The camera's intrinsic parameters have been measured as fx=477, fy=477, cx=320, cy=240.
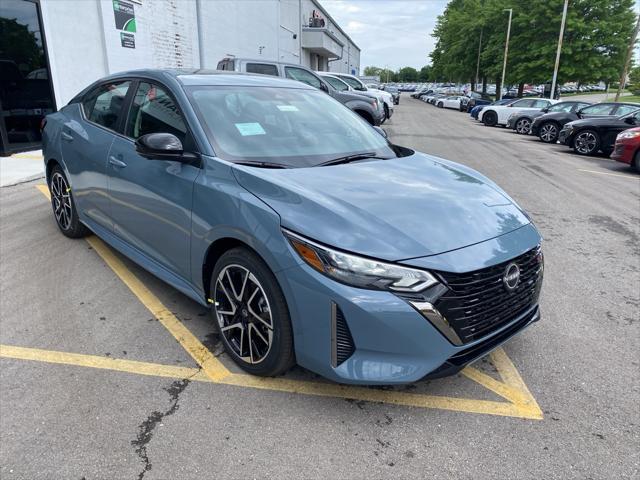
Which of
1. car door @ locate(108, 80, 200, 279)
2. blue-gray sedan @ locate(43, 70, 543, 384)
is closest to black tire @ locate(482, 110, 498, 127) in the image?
blue-gray sedan @ locate(43, 70, 543, 384)

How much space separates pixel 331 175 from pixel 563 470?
1.92 meters

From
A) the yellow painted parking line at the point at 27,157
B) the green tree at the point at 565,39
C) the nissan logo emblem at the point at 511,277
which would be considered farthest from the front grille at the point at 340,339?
the green tree at the point at 565,39

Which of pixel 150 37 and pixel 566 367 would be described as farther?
pixel 150 37

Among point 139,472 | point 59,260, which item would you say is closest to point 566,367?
point 139,472

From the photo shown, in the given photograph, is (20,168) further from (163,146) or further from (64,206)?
(163,146)

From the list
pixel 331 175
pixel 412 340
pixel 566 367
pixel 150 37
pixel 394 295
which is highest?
pixel 150 37

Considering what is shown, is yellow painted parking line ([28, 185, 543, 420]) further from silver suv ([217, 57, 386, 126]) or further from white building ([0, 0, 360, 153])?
white building ([0, 0, 360, 153])

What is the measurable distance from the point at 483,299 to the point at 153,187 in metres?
2.26

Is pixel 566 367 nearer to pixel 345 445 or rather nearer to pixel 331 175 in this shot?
pixel 345 445

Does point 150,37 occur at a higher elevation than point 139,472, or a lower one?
higher

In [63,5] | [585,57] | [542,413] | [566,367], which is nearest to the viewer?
[542,413]

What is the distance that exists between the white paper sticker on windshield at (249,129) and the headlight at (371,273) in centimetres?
129

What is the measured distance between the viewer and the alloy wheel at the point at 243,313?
8.55 feet

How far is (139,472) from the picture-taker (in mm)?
2133
